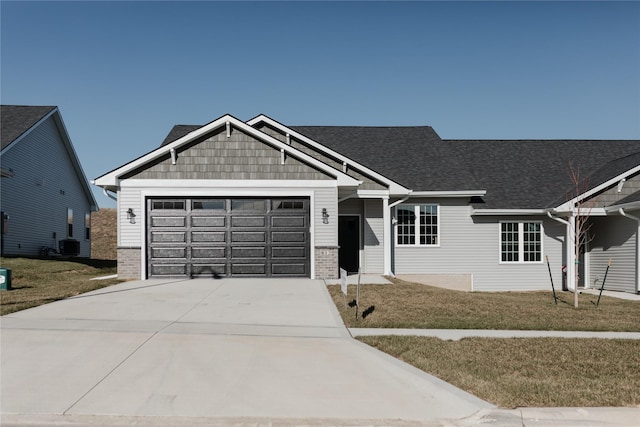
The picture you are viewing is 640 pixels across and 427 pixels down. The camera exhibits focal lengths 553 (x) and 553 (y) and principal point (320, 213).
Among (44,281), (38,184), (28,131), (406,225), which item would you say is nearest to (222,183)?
(44,281)

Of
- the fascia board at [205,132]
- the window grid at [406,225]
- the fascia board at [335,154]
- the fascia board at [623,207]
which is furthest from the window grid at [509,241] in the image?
the fascia board at [205,132]

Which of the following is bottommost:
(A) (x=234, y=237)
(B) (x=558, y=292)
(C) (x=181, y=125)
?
(B) (x=558, y=292)

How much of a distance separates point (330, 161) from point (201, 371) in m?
13.8

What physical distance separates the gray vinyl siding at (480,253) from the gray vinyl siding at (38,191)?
1811 cm

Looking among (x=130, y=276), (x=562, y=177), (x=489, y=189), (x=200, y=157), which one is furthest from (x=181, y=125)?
(x=562, y=177)

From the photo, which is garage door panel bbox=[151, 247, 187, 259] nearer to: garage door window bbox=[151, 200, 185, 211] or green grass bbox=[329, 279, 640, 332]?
garage door window bbox=[151, 200, 185, 211]

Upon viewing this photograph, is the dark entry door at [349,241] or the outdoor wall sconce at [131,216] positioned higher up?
the outdoor wall sconce at [131,216]

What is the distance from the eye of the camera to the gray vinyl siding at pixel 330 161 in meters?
19.8

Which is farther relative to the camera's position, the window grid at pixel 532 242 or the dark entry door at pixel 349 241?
the window grid at pixel 532 242

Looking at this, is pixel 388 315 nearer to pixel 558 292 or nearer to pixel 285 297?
pixel 285 297

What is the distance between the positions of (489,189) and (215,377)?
17.6 metres

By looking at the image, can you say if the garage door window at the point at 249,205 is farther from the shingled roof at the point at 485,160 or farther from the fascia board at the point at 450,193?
the fascia board at the point at 450,193

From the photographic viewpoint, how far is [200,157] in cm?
1762

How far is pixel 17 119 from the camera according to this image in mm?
26469
